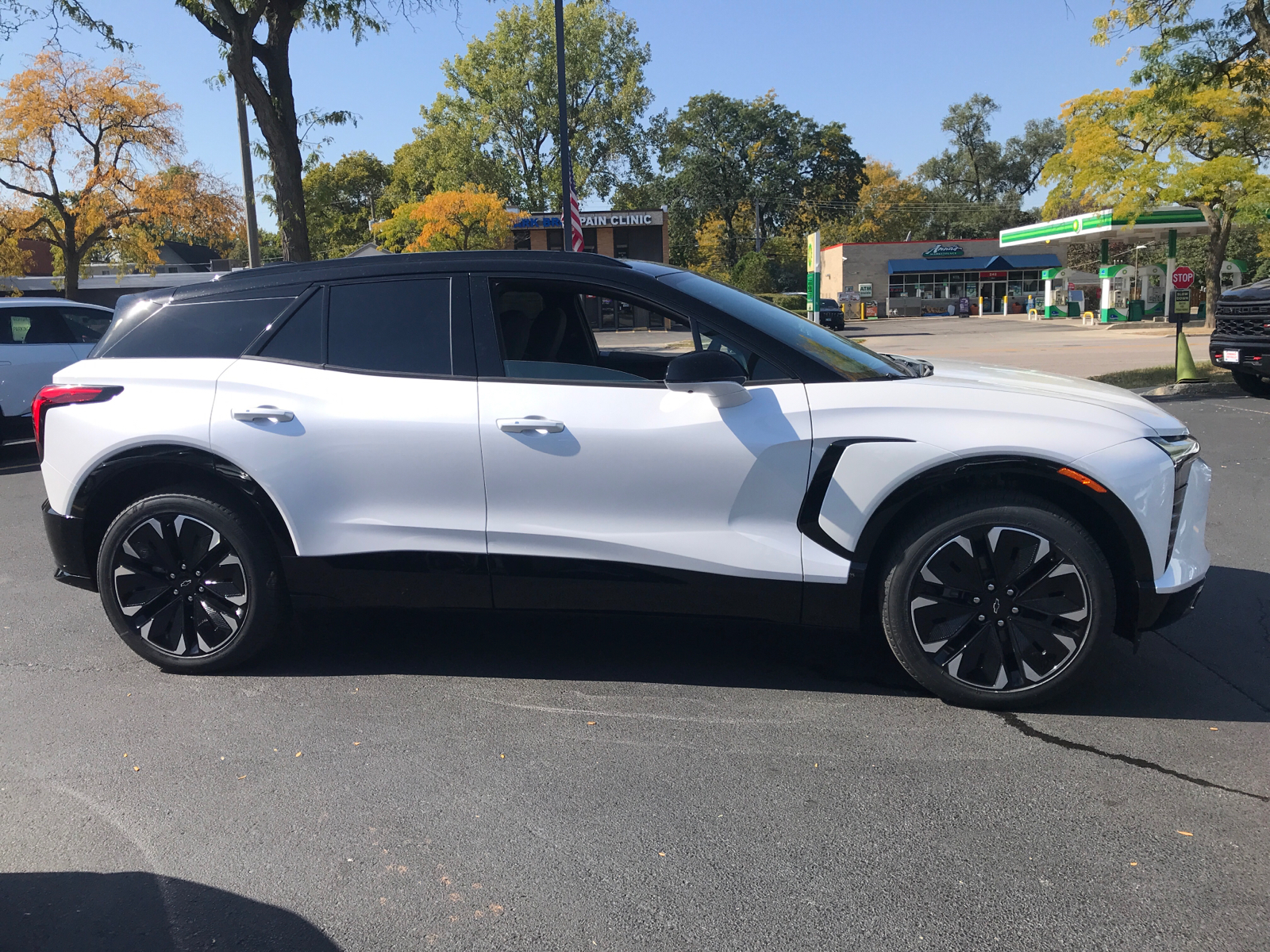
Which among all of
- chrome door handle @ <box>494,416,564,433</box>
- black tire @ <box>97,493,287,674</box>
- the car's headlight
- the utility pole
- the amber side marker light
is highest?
the utility pole

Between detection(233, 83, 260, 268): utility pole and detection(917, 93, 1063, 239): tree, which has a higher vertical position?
detection(917, 93, 1063, 239): tree

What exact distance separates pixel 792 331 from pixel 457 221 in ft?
129

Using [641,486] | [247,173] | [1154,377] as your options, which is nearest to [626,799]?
[641,486]

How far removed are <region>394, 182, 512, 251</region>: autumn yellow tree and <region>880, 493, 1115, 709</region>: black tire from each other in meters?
38.2

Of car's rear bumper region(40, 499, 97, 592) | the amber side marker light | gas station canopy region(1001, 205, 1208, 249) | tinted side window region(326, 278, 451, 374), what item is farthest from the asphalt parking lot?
gas station canopy region(1001, 205, 1208, 249)

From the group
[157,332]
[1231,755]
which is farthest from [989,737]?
[157,332]

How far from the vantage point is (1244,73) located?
54.5ft

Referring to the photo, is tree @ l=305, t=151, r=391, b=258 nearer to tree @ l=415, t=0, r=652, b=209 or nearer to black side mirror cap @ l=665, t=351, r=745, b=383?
tree @ l=415, t=0, r=652, b=209

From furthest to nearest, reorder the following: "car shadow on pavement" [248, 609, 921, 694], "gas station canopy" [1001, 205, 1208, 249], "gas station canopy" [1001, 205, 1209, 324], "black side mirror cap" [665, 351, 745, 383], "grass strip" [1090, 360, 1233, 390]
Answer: "gas station canopy" [1001, 205, 1209, 324], "gas station canopy" [1001, 205, 1208, 249], "grass strip" [1090, 360, 1233, 390], "car shadow on pavement" [248, 609, 921, 694], "black side mirror cap" [665, 351, 745, 383]

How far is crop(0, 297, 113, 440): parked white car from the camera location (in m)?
10.8

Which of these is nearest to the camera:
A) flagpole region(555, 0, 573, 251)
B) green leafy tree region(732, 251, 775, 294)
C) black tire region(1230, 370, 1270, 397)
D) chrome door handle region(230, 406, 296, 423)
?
chrome door handle region(230, 406, 296, 423)

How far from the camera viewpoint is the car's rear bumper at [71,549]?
4242 mm

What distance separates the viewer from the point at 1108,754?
3.30 meters

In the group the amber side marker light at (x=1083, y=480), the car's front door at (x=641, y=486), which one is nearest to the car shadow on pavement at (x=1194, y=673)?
the amber side marker light at (x=1083, y=480)
